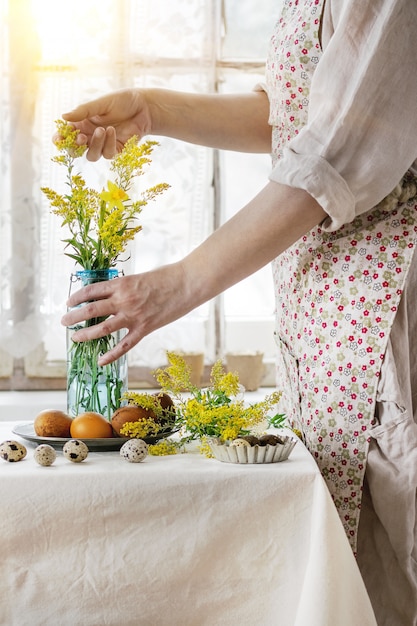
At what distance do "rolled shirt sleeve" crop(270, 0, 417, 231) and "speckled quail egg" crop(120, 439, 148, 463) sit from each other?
1.27ft

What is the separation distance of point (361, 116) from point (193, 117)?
1.85ft

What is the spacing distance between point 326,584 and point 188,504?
188 millimetres

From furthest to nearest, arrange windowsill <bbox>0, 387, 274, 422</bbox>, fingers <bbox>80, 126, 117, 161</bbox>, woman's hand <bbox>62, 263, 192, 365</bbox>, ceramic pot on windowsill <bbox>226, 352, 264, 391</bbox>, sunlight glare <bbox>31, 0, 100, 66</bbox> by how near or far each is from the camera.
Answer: ceramic pot on windowsill <bbox>226, 352, 264, 391</bbox>, sunlight glare <bbox>31, 0, 100, 66</bbox>, windowsill <bbox>0, 387, 274, 422</bbox>, fingers <bbox>80, 126, 117, 161</bbox>, woman's hand <bbox>62, 263, 192, 365</bbox>

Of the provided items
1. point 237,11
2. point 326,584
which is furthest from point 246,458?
point 237,11

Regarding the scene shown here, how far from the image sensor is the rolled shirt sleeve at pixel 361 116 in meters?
1.01

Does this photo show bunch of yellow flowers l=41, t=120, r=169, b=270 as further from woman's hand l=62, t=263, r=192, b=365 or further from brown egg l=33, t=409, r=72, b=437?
brown egg l=33, t=409, r=72, b=437

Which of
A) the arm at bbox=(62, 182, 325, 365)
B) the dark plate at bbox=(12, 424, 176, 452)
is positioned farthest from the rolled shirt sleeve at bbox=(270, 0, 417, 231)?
the dark plate at bbox=(12, 424, 176, 452)

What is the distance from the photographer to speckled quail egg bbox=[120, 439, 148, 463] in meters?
1.04

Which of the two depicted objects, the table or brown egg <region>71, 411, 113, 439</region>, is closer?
the table

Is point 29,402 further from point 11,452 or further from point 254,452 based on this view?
point 254,452

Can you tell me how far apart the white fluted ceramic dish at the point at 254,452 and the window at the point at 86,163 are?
1717 millimetres

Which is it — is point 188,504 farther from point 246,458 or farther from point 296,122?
point 296,122

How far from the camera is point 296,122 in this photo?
1.27 meters

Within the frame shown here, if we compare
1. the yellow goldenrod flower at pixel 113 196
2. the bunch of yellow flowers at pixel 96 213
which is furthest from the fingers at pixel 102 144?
the yellow goldenrod flower at pixel 113 196
